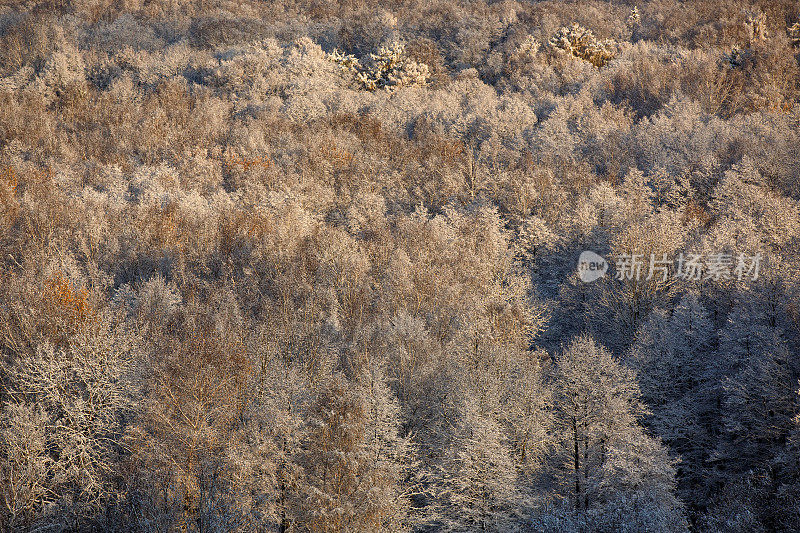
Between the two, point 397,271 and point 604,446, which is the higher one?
point 397,271

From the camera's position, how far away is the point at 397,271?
57000mm

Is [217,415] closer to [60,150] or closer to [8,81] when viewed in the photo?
[60,150]

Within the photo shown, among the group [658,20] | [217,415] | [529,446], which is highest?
[658,20]

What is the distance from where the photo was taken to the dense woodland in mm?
36406

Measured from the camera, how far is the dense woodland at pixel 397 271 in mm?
36406

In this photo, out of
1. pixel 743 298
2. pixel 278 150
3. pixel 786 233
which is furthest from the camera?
pixel 278 150

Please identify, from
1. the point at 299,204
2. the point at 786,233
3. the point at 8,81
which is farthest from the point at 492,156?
the point at 8,81

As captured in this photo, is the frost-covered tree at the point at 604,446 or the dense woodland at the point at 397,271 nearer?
the dense woodland at the point at 397,271

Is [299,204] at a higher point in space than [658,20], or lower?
lower

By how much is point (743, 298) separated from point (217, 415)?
3492cm

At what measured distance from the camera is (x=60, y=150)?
7888 cm

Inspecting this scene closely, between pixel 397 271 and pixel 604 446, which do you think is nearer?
pixel 604 446

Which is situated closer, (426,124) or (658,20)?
Result: (426,124)

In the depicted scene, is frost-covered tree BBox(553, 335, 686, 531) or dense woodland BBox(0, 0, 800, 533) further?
frost-covered tree BBox(553, 335, 686, 531)
